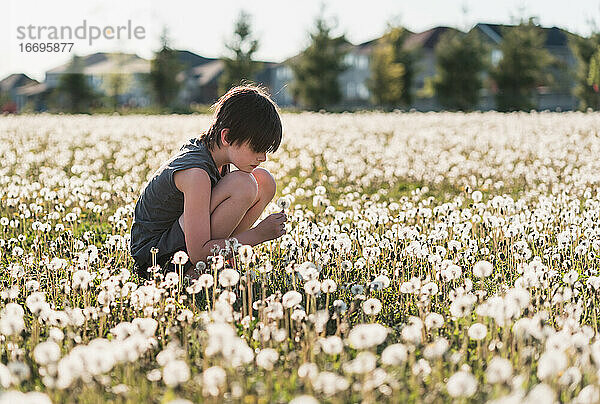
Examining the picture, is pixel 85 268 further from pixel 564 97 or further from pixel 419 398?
pixel 564 97

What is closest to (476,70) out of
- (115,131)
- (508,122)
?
(508,122)

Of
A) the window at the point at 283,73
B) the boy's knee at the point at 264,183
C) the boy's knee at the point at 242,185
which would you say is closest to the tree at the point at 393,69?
the window at the point at 283,73

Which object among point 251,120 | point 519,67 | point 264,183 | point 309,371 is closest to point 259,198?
point 264,183

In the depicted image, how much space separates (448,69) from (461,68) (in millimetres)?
962

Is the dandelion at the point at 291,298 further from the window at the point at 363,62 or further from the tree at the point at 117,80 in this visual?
the window at the point at 363,62

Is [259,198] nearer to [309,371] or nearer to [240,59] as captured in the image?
[309,371]

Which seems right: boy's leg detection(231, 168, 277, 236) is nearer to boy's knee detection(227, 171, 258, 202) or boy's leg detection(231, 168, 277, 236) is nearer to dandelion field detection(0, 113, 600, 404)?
dandelion field detection(0, 113, 600, 404)

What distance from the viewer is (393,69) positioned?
1879 inches

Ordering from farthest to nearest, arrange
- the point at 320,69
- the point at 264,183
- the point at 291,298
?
the point at 320,69 → the point at 264,183 → the point at 291,298

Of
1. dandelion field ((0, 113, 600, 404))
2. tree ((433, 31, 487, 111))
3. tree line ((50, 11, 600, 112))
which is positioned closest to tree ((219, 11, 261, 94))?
tree line ((50, 11, 600, 112))

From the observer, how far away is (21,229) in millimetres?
6785

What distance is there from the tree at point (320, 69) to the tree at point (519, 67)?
1138 centimetres

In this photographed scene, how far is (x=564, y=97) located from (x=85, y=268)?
56026 mm

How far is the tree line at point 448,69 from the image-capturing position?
45.9 metres
